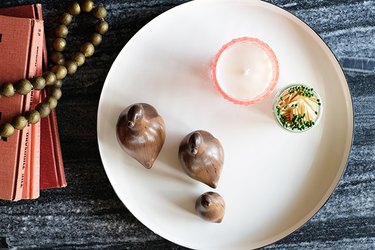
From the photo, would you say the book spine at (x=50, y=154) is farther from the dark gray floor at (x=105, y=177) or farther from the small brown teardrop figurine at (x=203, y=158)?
the small brown teardrop figurine at (x=203, y=158)

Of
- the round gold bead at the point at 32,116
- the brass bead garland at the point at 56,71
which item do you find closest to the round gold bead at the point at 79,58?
the brass bead garland at the point at 56,71

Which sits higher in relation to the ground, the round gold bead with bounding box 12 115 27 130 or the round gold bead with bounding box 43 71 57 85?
the round gold bead with bounding box 43 71 57 85

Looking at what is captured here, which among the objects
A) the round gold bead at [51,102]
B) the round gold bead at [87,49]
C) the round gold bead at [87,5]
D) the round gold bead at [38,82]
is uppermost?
the round gold bead at [87,5]

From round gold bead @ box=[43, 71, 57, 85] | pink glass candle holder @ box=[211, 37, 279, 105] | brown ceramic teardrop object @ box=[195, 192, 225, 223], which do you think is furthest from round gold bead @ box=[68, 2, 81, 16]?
brown ceramic teardrop object @ box=[195, 192, 225, 223]

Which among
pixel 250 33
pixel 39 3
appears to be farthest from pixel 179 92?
pixel 39 3

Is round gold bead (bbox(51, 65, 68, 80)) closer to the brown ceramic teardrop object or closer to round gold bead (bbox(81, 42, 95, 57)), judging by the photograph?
round gold bead (bbox(81, 42, 95, 57))

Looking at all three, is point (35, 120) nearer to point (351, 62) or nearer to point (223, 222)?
point (223, 222)
